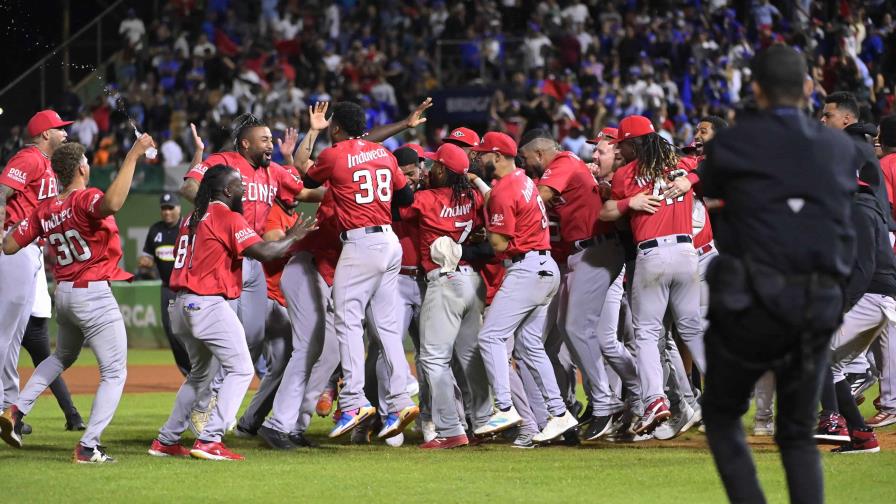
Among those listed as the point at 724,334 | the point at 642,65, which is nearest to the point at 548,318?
the point at 724,334

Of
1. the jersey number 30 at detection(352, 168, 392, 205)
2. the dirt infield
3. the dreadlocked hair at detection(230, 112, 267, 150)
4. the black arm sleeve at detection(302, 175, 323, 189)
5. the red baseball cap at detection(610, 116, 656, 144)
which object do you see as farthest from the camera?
the dirt infield

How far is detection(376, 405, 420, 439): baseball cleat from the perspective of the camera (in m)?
8.38

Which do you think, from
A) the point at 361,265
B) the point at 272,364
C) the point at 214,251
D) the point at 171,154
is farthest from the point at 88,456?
the point at 171,154

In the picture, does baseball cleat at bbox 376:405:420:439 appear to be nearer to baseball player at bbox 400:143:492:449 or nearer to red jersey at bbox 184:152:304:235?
baseball player at bbox 400:143:492:449

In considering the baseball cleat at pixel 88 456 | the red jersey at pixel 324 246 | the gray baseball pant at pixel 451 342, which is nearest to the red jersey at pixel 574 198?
the gray baseball pant at pixel 451 342

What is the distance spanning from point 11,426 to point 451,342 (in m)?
3.30

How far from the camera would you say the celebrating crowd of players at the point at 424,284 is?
8.05 meters

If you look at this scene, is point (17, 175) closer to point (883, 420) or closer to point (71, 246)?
Answer: point (71, 246)

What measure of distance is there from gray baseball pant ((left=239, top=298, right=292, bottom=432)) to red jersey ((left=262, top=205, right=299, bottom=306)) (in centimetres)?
7

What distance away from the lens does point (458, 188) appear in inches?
354

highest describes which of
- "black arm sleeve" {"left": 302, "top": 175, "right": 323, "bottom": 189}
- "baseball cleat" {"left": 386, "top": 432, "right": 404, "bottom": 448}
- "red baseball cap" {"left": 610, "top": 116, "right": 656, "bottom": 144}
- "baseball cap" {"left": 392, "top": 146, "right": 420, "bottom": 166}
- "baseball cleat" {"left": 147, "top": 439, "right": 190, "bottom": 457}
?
"red baseball cap" {"left": 610, "top": 116, "right": 656, "bottom": 144}

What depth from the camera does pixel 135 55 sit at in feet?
80.8

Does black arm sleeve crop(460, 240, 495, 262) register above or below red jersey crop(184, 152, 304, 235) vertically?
below

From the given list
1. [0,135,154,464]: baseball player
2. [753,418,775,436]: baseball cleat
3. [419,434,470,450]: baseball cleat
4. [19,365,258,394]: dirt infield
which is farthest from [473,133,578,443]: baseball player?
[19,365,258,394]: dirt infield
